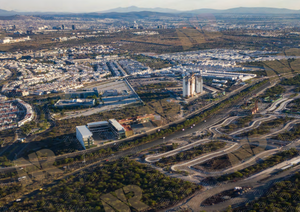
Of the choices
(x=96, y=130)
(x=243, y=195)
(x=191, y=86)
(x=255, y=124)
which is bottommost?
(x=96, y=130)

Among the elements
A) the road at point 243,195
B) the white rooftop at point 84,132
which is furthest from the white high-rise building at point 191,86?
the road at point 243,195

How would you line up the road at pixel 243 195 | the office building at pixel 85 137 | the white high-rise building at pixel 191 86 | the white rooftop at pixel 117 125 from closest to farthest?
the road at pixel 243 195 < the office building at pixel 85 137 < the white rooftop at pixel 117 125 < the white high-rise building at pixel 191 86

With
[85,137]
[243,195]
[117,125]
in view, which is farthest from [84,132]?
[243,195]

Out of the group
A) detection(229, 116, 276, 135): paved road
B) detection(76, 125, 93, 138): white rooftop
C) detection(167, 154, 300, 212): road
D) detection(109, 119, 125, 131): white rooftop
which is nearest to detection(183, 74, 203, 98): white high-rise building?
detection(229, 116, 276, 135): paved road

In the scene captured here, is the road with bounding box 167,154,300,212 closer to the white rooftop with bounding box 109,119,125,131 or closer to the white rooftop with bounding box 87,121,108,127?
the white rooftop with bounding box 109,119,125,131

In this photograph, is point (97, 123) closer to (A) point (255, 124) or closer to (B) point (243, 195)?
(A) point (255, 124)

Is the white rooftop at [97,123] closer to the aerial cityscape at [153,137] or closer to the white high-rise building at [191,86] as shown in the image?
the aerial cityscape at [153,137]

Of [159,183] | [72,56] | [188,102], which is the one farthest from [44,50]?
[159,183]

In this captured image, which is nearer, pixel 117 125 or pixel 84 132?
pixel 84 132
